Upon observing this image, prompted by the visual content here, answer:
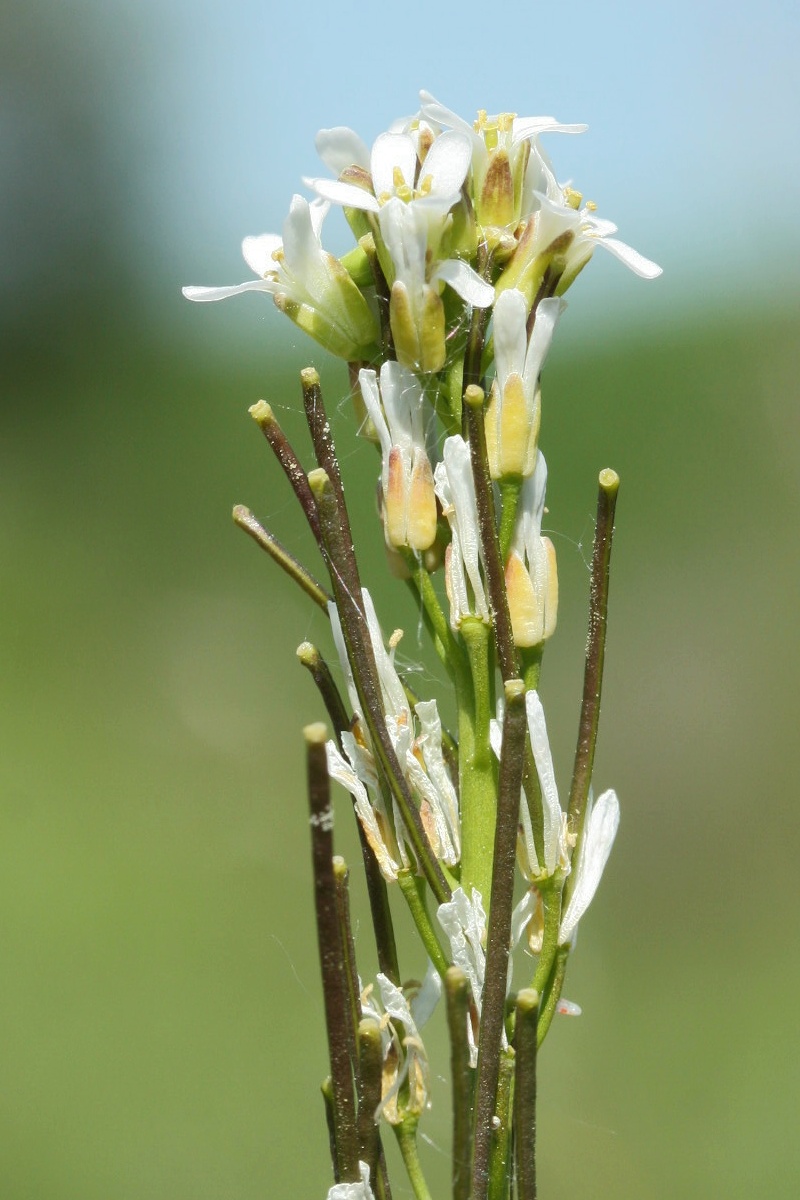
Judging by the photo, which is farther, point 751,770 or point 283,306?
point 751,770

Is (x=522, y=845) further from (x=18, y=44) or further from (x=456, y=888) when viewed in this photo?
(x=18, y=44)

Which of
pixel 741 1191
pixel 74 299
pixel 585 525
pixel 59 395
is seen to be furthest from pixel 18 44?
pixel 741 1191

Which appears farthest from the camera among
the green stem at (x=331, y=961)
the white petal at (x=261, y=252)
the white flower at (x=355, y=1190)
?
the white petal at (x=261, y=252)

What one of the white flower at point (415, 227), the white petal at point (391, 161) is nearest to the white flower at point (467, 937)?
the white flower at point (415, 227)

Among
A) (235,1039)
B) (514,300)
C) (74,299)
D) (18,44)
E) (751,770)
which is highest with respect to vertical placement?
(18,44)

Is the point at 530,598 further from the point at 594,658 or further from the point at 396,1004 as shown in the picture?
the point at 396,1004

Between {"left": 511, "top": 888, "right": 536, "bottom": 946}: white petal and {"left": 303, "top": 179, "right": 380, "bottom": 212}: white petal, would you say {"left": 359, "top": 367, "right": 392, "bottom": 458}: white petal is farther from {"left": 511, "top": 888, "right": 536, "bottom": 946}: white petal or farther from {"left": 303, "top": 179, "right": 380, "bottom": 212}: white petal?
{"left": 511, "top": 888, "right": 536, "bottom": 946}: white petal

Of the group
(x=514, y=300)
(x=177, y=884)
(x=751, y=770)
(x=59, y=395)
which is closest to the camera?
(x=514, y=300)

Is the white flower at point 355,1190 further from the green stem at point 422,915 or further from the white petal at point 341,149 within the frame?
the white petal at point 341,149
